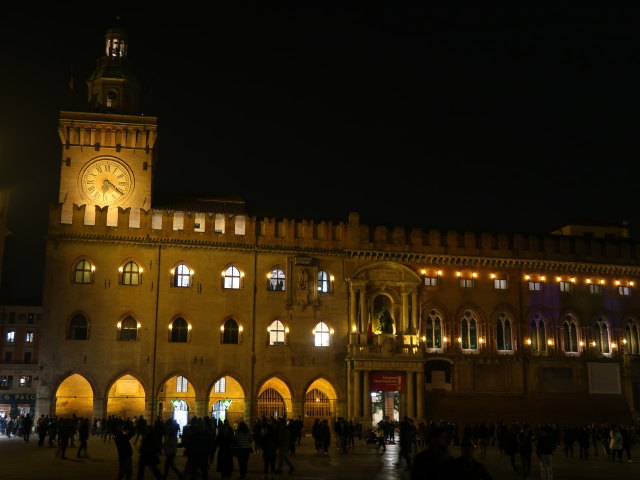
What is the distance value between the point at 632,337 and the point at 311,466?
3919cm

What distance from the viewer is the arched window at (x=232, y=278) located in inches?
2021

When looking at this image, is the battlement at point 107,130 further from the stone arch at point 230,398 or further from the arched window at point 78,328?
the stone arch at point 230,398

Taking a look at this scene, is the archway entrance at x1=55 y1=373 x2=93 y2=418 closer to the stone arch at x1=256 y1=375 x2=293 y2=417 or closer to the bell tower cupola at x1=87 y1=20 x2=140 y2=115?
the stone arch at x1=256 y1=375 x2=293 y2=417

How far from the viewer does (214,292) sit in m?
50.8

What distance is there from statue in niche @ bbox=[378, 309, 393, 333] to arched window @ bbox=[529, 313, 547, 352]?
1138 cm

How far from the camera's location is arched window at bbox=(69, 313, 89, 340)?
48219 mm

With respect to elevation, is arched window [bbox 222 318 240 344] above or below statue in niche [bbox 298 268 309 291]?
below

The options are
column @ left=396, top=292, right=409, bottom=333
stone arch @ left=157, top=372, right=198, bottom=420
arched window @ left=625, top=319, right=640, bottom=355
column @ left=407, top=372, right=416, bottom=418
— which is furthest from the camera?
arched window @ left=625, top=319, right=640, bottom=355

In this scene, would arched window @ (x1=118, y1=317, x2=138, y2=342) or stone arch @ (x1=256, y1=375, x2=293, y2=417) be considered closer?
arched window @ (x1=118, y1=317, x2=138, y2=342)

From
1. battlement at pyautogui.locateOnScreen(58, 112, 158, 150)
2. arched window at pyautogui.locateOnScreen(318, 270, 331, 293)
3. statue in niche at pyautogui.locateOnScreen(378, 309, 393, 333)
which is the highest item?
battlement at pyautogui.locateOnScreen(58, 112, 158, 150)

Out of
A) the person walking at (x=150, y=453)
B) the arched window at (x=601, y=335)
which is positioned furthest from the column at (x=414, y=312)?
the person walking at (x=150, y=453)

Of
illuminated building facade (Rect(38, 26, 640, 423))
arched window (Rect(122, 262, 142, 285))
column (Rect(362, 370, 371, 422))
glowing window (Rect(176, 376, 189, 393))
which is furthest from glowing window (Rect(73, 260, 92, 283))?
column (Rect(362, 370, 371, 422))

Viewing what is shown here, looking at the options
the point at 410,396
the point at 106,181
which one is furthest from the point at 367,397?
the point at 106,181

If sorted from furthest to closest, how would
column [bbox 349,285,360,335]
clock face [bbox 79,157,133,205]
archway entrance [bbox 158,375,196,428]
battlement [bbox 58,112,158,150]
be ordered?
battlement [bbox 58,112,158,150] → clock face [bbox 79,157,133,205] → column [bbox 349,285,360,335] → archway entrance [bbox 158,375,196,428]
